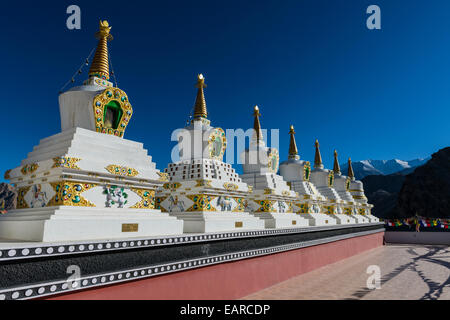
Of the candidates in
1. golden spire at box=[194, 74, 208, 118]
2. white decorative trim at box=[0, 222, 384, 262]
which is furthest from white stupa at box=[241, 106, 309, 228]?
white decorative trim at box=[0, 222, 384, 262]

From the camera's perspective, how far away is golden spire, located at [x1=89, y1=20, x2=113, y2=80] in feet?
19.6

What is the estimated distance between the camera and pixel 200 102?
8.91 m

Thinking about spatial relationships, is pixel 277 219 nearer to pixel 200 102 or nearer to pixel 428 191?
pixel 200 102

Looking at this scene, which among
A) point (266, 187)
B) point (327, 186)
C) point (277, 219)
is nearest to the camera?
point (277, 219)

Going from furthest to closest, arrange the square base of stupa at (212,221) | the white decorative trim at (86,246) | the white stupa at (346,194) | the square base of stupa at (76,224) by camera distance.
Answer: the white stupa at (346,194) → the square base of stupa at (212,221) → the square base of stupa at (76,224) → the white decorative trim at (86,246)

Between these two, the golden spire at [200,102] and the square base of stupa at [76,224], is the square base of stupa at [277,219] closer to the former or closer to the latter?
the golden spire at [200,102]

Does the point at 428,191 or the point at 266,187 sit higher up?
the point at 266,187

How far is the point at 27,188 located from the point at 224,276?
405cm

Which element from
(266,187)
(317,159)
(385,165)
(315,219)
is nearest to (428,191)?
(317,159)

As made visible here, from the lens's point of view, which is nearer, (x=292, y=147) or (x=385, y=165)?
(x=292, y=147)

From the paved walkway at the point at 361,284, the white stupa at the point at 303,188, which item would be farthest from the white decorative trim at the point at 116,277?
the white stupa at the point at 303,188

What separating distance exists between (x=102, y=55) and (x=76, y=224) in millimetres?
3727

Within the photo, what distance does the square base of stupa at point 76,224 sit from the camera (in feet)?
13.0

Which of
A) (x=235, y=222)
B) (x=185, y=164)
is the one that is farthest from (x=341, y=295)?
(x=185, y=164)
